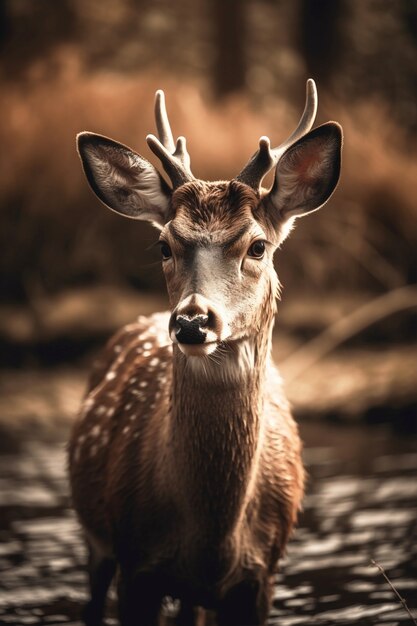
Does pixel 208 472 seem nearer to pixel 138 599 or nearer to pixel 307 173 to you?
pixel 138 599

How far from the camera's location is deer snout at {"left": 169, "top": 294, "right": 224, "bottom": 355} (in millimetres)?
4008

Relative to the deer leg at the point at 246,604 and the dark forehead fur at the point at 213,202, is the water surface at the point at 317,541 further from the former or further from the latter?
the dark forehead fur at the point at 213,202

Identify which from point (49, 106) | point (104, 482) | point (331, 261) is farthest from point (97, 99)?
point (104, 482)

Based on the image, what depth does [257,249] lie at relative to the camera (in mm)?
4566

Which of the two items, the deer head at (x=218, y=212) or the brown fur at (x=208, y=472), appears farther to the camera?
the brown fur at (x=208, y=472)

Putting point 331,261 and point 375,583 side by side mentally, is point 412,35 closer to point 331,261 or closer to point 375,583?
point 331,261

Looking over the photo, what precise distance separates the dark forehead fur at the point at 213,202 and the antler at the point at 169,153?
0.15m

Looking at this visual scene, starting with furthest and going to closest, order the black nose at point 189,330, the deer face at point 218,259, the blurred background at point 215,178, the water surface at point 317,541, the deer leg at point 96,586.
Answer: the blurred background at point 215,178 → the water surface at point 317,541 → the deer leg at point 96,586 → the deer face at point 218,259 → the black nose at point 189,330

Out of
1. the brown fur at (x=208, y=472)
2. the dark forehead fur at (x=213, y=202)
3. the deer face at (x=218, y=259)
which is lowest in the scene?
the brown fur at (x=208, y=472)

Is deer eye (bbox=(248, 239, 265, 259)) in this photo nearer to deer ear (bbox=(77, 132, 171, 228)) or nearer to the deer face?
the deer face

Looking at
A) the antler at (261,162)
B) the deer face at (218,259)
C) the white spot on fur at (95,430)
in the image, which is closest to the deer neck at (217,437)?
the deer face at (218,259)

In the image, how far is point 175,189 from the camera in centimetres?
485

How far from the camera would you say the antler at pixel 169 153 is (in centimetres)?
475

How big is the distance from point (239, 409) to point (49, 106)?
32.9ft
